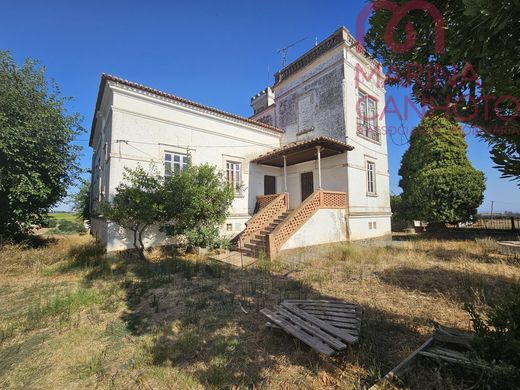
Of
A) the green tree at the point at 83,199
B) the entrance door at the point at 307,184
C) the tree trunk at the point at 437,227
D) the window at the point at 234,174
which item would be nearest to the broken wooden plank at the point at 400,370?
the window at the point at 234,174

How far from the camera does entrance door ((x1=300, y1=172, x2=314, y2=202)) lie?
1397 cm

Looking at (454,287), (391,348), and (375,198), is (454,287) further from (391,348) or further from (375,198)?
(375,198)

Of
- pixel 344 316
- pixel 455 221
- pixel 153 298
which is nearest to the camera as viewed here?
pixel 344 316

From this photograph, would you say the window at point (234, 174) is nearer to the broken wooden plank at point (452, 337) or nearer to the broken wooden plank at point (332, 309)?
the broken wooden plank at point (332, 309)

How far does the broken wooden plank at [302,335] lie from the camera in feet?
9.90

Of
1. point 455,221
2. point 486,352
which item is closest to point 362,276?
point 486,352

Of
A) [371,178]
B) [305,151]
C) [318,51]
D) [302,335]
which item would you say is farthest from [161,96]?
[371,178]

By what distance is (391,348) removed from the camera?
328cm

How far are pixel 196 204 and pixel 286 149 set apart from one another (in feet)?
17.9

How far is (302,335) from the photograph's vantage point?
336cm

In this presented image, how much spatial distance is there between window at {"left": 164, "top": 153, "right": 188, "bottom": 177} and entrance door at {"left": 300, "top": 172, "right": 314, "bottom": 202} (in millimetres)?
6807

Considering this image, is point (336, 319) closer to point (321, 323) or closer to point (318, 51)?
point (321, 323)

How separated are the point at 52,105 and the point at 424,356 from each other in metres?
15.3

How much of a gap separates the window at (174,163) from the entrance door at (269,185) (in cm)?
513
